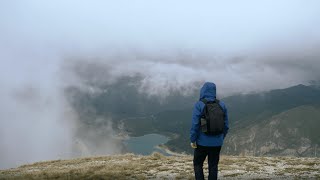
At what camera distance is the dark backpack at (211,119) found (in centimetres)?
1286

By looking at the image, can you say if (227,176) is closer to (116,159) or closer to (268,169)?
(268,169)

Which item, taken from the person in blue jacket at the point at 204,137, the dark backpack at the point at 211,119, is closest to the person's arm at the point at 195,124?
the person in blue jacket at the point at 204,137

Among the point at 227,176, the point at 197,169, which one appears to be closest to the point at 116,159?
the point at 227,176

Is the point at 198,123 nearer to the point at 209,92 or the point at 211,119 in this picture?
the point at 211,119

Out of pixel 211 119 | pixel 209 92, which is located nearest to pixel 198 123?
pixel 211 119

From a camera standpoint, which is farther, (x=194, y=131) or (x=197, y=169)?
(x=197, y=169)

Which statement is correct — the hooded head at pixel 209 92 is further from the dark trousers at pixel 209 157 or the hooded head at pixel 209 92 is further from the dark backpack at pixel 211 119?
the dark trousers at pixel 209 157

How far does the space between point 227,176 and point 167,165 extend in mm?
5108

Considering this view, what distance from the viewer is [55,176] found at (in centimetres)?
1906

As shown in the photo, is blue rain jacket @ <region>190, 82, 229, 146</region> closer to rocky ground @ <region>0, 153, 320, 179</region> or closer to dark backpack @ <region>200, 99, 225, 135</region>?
dark backpack @ <region>200, 99, 225, 135</region>

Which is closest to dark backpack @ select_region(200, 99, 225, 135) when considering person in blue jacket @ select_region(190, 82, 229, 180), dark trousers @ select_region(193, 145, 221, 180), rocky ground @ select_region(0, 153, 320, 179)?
person in blue jacket @ select_region(190, 82, 229, 180)

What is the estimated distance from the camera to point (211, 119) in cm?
1285

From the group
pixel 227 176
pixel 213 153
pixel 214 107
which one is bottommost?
pixel 227 176

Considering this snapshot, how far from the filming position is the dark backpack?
12.9 meters
